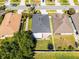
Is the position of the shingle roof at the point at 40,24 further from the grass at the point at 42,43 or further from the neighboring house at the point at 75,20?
the neighboring house at the point at 75,20

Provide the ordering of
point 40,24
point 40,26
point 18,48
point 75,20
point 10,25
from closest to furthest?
point 18,48, point 10,25, point 40,26, point 40,24, point 75,20

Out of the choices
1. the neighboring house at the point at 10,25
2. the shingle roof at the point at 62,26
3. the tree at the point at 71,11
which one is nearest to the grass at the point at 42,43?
the shingle roof at the point at 62,26

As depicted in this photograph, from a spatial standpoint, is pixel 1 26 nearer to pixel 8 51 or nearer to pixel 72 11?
pixel 8 51

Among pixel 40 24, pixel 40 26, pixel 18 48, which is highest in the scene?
pixel 40 24

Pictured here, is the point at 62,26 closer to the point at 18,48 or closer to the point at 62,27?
the point at 62,27

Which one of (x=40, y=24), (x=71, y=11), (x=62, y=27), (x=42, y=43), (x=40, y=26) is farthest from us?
(x=71, y=11)

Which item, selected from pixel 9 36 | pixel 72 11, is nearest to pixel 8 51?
pixel 9 36

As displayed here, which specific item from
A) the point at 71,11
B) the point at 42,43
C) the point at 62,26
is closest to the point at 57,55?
the point at 42,43

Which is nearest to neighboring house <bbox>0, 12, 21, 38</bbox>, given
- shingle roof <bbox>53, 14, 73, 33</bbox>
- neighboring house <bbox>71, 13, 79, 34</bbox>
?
shingle roof <bbox>53, 14, 73, 33</bbox>
